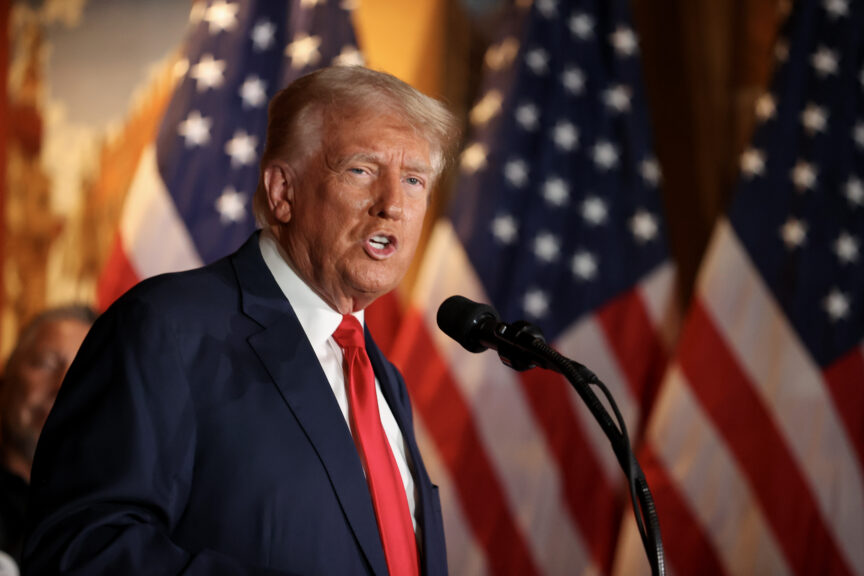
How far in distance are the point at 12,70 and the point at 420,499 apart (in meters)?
2.82

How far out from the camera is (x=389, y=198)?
126 centimetres

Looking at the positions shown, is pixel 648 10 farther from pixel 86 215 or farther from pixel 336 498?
pixel 336 498

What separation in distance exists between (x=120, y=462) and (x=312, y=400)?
264 mm

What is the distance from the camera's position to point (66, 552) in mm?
865

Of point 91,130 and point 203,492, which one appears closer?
point 203,492

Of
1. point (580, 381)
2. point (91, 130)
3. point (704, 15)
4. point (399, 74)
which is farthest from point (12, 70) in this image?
point (580, 381)

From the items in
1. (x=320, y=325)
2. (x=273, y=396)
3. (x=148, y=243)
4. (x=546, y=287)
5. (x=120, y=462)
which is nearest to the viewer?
(x=120, y=462)

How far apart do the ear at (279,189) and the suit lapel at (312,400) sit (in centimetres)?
17

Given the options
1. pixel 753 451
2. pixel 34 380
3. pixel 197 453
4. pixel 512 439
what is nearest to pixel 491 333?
pixel 197 453

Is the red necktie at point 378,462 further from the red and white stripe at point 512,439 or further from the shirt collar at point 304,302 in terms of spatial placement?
the red and white stripe at point 512,439

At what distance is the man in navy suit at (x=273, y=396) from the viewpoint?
0.92m

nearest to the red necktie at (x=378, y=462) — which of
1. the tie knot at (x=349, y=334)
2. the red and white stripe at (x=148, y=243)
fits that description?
the tie knot at (x=349, y=334)

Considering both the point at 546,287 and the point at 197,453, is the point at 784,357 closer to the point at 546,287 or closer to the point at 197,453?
the point at 546,287

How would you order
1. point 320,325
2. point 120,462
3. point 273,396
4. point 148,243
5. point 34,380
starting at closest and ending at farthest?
point 120,462, point 273,396, point 320,325, point 34,380, point 148,243
